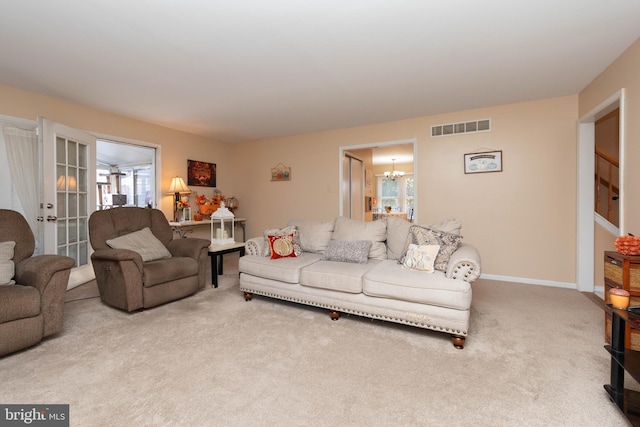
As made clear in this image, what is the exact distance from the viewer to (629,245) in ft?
6.80

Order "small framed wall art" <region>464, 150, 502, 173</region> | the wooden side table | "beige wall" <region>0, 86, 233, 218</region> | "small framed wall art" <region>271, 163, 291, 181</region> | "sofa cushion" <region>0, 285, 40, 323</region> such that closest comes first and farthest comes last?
"sofa cushion" <region>0, 285, 40, 323</region> < "beige wall" <region>0, 86, 233, 218</region> < the wooden side table < "small framed wall art" <region>464, 150, 502, 173</region> < "small framed wall art" <region>271, 163, 291, 181</region>

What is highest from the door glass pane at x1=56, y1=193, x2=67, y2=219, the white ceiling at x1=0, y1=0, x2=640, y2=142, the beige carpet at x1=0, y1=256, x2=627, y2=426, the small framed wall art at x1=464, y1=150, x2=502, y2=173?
the white ceiling at x1=0, y1=0, x2=640, y2=142

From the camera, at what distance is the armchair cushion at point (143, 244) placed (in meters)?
3.04

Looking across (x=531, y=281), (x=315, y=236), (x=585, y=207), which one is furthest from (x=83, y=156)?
(x=585, y=207)

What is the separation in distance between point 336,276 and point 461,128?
9.79 feet

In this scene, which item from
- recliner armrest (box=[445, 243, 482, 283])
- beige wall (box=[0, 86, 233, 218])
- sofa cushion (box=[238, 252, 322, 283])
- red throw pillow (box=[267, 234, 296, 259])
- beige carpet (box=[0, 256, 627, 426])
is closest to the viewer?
beige carpet (box=[0, 256, 627, 426])

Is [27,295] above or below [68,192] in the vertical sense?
below

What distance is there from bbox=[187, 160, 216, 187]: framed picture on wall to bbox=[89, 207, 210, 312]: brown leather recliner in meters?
1.77

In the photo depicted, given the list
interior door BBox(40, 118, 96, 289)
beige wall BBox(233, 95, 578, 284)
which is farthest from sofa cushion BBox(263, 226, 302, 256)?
interior door BBox(40, 118, 96, 289)

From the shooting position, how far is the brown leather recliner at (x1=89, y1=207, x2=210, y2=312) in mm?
2730

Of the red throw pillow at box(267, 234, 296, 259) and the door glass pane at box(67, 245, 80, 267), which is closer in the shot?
the red throw pillow at box(267, 234, 296, 259)

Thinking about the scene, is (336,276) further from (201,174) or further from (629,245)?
(201,174)

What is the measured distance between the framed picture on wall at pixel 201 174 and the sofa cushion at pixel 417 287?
160 inches

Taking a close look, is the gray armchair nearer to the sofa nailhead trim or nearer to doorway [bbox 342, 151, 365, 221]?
the sofa nailhead trim
